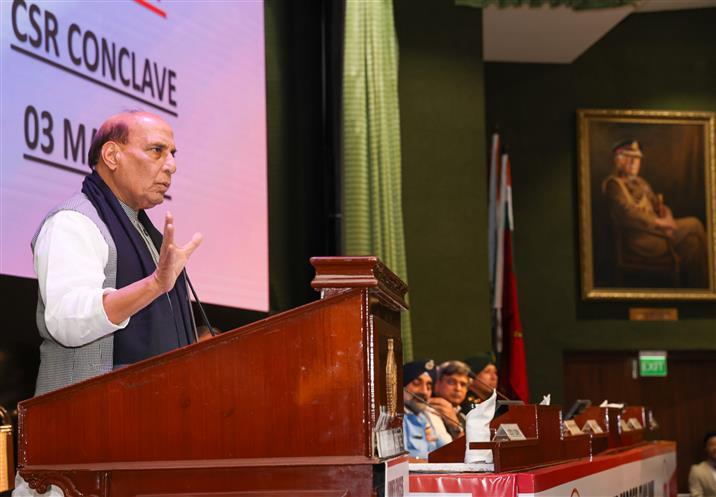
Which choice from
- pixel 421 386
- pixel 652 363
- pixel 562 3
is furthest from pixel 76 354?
pixel 652 363

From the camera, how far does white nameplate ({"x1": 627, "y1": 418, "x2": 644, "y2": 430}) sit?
6.10 m

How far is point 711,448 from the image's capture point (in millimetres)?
10008

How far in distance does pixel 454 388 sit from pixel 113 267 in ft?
14.8

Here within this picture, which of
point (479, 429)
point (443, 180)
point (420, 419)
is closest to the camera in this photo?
point (479, 429)

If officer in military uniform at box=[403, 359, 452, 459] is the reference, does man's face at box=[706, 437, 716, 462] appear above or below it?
below

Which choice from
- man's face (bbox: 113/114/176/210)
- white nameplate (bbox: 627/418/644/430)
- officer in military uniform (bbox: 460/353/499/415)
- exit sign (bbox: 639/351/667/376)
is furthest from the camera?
exit sign (bbox: 639/351/667/376)

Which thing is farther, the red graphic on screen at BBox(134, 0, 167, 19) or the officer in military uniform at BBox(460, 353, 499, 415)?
the officer in military uniform at BBox(460, 353, 499, 415)

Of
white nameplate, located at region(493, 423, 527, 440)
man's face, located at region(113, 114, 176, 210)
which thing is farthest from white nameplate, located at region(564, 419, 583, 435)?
man's face, located at region(113, 114, 176, 210)

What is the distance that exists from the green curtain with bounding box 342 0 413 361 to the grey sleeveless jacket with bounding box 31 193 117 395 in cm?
406

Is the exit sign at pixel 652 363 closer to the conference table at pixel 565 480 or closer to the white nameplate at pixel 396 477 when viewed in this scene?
the conference table at pixel 565 480

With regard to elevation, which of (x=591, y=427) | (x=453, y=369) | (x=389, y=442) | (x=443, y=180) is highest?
(x=443, y=180)

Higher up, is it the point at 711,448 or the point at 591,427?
the point at 591,427

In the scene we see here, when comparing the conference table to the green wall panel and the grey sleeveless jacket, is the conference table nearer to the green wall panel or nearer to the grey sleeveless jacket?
the grey sleeveless jacket

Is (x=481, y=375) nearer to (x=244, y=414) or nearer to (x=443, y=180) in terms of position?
(x=443, y=180)
